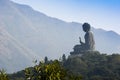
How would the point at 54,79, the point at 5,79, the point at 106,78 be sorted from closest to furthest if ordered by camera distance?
the point at 54,79 < the point at 5,79 < the point at 106,78

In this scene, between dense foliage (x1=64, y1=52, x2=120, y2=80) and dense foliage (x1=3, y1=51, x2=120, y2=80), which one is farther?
dense foliage (x1=64, y1=52, x2=120, y2=80)

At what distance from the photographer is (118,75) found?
156125 millimetres

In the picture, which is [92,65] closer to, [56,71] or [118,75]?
[118,75]

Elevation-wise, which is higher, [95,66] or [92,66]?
[92,66]

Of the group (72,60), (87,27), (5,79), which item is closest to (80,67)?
(72,60)

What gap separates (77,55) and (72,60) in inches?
218

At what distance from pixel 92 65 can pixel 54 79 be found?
150 meters

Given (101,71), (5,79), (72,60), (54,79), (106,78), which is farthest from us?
(72,60)

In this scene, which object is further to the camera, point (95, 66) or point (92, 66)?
point (92, 66)

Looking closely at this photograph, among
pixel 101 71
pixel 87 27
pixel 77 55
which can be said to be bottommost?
pixel 101 71

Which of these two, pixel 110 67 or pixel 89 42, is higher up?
pixel 89 42

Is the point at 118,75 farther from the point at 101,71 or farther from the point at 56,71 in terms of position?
the point at 56,71

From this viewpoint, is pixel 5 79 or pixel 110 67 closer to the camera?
pixel 5 79

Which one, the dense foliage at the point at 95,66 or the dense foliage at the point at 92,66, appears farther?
the dense foliage at the point at 95,66
